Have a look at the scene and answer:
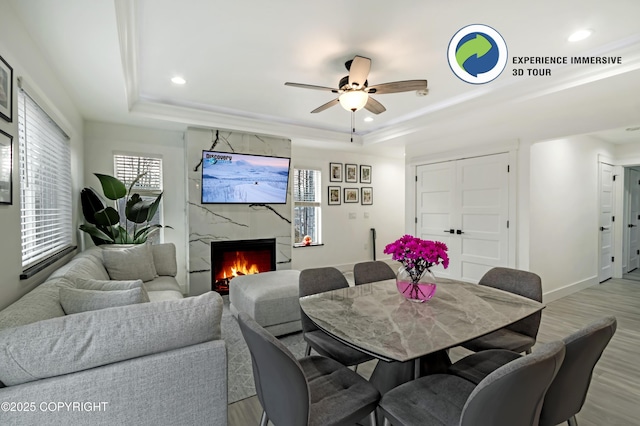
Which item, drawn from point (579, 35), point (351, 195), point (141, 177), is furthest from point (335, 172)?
point (579, 35)

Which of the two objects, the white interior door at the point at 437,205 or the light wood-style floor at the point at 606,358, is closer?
the light wood-style floor at the point at 606,358

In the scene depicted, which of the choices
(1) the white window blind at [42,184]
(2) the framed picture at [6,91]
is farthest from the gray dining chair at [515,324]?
(1) the white window blind at [42,184]

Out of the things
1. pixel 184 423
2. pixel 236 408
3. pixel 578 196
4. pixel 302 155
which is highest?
pixel 302 155

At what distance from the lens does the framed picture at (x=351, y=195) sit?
20.9 ft

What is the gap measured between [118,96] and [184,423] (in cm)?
323

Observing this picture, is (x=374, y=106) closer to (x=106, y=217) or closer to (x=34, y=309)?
(x=34, y=309)

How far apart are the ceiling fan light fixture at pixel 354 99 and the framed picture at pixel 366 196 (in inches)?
153

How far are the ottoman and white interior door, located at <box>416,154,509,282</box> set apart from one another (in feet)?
9.35

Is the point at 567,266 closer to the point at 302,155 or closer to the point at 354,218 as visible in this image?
the point at 354,218

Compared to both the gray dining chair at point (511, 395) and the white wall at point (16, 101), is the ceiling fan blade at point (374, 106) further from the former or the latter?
the white wall at point (16, 101)

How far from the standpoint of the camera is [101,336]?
4.09 feet

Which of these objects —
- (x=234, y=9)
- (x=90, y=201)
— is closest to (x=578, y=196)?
(x=234, y=9)

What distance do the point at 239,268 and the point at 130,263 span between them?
5.79 ft

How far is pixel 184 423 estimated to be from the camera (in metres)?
1.39
